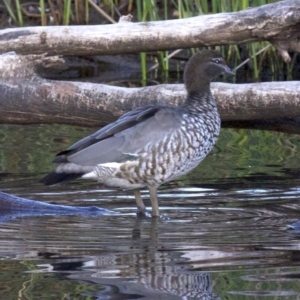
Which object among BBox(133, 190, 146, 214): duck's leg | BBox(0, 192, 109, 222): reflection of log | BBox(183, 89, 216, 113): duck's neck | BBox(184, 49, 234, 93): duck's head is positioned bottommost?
BBox(133, 190, 146, 214): duck's leg

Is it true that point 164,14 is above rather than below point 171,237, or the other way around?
above

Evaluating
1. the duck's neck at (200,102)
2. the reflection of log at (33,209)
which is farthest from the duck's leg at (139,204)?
the duck's neck at (200,102)

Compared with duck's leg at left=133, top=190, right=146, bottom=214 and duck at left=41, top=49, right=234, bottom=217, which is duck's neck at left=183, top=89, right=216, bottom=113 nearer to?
duck at left=41, top=49, right=234, bottom=217

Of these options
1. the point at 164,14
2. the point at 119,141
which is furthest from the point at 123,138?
the point at 164,14

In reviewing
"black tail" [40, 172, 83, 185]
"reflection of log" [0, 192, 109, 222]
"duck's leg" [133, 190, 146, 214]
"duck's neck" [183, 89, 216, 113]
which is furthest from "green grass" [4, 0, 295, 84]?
"reflection of log" [0, 192, 109, 222]

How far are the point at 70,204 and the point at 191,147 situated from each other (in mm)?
783

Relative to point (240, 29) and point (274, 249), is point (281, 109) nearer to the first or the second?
point (240, 29)

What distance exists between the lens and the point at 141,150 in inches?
209

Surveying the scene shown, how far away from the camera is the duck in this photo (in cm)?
518

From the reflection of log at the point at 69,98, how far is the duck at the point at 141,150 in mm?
588

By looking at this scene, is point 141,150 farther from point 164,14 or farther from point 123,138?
point 164,14

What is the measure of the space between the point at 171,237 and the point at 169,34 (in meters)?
1.97

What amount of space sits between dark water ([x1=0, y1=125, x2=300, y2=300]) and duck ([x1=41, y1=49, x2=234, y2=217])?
193mm

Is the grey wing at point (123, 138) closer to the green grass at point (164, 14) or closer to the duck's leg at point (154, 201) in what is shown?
the duck's leg at point (154, 201)
